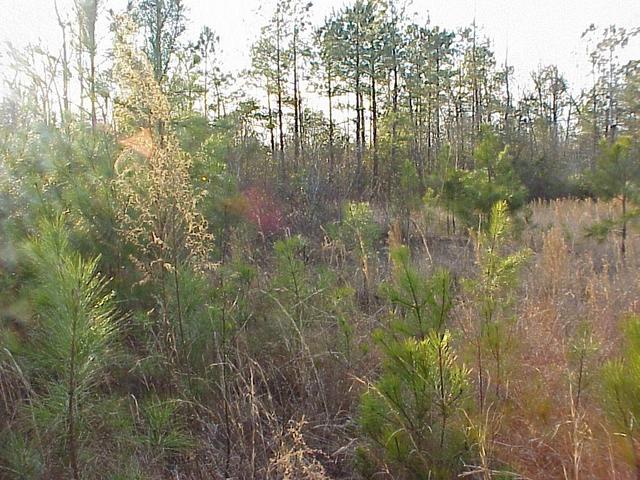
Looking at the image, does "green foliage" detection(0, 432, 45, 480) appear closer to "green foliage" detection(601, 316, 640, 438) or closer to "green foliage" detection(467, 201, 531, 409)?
"green foliage" detection(467, 201, 531, 409)

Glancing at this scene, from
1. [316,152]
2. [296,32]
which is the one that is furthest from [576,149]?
[316,152]

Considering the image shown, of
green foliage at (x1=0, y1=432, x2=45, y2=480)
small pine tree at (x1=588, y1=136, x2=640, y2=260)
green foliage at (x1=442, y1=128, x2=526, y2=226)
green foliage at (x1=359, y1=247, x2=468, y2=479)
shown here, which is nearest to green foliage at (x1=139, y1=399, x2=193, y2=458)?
green foliage at (x1=0, y1=432, x2=45, y2=480)

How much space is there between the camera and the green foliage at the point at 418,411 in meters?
1.63

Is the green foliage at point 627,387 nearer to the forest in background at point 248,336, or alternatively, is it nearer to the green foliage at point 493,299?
the forest in background at point 248,336

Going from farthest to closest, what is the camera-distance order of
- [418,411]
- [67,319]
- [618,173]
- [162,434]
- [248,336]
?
[618,173], [248,336], [162,434], [418,411], [67,319]

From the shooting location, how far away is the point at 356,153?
38.7 feet

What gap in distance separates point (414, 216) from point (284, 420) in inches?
199

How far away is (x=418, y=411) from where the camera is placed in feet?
5.58

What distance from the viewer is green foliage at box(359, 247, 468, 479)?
1627mm

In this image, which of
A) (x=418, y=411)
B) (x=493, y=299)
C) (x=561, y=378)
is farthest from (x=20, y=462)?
(x=561, y=378)

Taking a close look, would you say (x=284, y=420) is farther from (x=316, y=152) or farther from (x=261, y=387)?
(x=316, y=152)

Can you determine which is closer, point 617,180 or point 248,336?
point 248,336

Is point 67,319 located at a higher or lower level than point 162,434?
higher

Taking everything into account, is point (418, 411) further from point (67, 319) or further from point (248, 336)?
point (248, 336)
